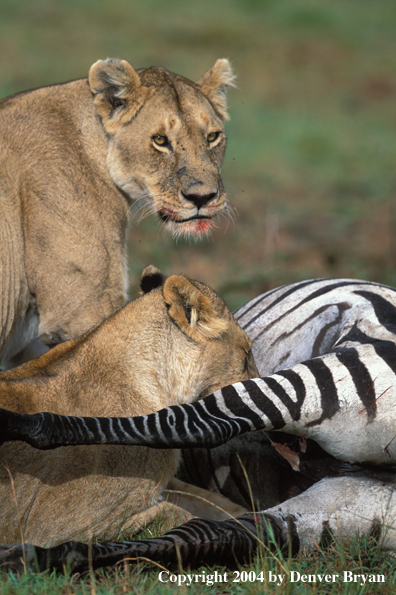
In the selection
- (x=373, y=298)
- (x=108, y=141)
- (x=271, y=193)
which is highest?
(x=108, y=141)

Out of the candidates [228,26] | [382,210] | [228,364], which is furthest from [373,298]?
[228,26]

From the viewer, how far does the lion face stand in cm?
455

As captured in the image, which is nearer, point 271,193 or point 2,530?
point 2,530

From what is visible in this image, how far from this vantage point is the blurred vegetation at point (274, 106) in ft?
31.0

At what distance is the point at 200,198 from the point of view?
453 cm

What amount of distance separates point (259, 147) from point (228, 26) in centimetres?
1361

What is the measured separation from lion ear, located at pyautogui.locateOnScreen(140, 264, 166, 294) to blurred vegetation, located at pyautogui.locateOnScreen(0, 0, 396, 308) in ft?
9.21

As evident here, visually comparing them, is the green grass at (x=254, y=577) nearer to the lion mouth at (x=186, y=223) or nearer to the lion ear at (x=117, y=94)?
the lion mouth at (x=186, y=223)

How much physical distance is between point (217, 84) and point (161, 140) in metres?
0.84

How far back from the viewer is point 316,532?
3297 mm

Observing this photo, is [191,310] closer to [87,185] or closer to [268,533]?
[268,533]

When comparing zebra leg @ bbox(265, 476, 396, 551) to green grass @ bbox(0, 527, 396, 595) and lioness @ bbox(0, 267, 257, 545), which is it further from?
lioness @ bbox(0, 267, 257, 545)

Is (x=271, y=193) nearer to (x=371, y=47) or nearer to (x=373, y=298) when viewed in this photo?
(x=373, y=298)

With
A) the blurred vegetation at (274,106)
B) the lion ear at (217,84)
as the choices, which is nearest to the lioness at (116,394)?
the lion ear at (217,84)
